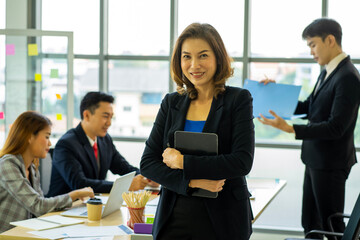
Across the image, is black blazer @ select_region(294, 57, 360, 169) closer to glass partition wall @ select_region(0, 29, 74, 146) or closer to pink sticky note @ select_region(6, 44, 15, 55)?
glass partition wall @ select_region(0, 29, 74, 146)

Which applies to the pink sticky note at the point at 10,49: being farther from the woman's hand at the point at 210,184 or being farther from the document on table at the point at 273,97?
the woman's hand at the point at 210,184

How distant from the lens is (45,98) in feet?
16.3

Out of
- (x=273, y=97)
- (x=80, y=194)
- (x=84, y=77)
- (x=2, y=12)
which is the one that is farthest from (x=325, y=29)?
(x=2, y=12)

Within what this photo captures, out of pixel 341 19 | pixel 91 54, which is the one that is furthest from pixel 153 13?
pixel 341 19

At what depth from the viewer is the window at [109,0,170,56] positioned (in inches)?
203

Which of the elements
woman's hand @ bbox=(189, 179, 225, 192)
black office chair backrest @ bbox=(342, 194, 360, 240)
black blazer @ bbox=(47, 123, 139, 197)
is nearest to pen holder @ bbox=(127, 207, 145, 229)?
woman's hand @ bbox=(189, 179, 225, 192)

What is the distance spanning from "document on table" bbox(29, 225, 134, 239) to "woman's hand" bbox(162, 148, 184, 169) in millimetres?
587

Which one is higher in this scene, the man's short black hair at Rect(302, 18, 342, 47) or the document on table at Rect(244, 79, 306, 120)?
the man's short black hair at Rect(302, 18, 342, 47)

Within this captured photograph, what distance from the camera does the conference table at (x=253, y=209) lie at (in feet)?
6.87

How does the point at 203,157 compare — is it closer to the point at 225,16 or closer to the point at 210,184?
the point at 210,184

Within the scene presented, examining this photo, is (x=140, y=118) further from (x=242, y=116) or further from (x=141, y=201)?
(x=242, y=116)

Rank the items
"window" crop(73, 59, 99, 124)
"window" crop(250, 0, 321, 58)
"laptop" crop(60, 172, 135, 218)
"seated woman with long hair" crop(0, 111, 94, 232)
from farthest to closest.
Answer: "window" crop(73, 59, 99, 124), "window" crop(250, 0, 321, 58), "seated woman with long hair" crop(0, 111, 94, 232), "laptop" crop(60, 172, 135, 218)


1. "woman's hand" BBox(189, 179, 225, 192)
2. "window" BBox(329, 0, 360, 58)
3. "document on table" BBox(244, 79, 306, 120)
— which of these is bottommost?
"woman's hand" BBox(189, 179, 225, 192)

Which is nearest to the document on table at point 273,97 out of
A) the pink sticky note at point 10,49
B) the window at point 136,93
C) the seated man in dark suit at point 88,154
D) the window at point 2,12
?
the seated man in dark suit at point 88,154
